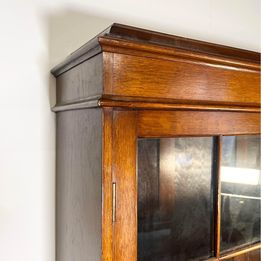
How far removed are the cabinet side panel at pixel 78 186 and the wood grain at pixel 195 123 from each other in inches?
3.8

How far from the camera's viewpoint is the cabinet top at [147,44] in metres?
0.51

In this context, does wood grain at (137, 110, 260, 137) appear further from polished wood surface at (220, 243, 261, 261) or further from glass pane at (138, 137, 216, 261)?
polished wood surface at (220, 243, 261, 261)

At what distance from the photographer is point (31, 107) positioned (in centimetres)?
78

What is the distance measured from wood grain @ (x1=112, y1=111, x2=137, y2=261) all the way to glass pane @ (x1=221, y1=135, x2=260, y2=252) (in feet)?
0.78

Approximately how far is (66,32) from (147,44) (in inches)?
15.3

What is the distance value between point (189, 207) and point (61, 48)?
21.0 inches

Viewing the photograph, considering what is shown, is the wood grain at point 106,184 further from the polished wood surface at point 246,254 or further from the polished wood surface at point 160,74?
the polished wood surface at point 246,254

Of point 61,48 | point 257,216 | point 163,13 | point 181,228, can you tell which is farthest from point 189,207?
point 163,13

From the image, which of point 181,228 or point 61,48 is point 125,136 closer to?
point 181,228

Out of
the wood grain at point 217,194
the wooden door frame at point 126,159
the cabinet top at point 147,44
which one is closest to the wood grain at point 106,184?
the wooden door frame at point 126,159

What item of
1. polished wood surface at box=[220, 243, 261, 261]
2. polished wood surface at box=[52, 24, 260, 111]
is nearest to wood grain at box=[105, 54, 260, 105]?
polished wood surface at box=[52, 24, 260, 111]

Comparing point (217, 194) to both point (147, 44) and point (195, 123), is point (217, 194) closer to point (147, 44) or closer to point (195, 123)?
point (195, 123)

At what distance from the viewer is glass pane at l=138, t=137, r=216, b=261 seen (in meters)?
0.57

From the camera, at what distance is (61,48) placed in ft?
2.68
